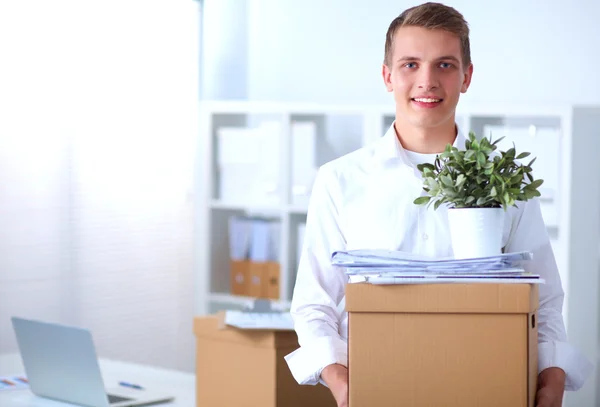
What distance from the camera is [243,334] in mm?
2018

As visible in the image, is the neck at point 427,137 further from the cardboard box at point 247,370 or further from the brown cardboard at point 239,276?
the brown cardboard at point 239,276

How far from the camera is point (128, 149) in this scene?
4.23 m

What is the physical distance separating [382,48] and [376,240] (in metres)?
3.34

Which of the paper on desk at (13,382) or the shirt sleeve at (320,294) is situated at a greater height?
the shirt sleeve at (320,294)

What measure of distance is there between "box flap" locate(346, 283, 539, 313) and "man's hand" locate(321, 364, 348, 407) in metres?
0.18

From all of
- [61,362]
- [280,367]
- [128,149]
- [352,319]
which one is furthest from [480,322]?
[128,149]

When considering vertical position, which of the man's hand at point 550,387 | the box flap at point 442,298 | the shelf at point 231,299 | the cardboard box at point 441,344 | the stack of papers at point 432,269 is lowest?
the shelf at point 231,299

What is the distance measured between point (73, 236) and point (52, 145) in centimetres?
43

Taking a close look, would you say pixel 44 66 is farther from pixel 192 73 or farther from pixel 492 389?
pixel 492 389

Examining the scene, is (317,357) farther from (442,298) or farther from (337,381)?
(442,298)

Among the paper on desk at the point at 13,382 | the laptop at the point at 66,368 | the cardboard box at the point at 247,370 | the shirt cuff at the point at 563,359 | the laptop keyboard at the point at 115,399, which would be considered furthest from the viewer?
the paper on desk at the point at 13,382

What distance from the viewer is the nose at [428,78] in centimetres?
155

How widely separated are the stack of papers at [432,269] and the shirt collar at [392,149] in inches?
13.1

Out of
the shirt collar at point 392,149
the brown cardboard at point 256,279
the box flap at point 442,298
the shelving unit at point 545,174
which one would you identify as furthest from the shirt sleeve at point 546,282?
the brown cardboard at point 256,279
